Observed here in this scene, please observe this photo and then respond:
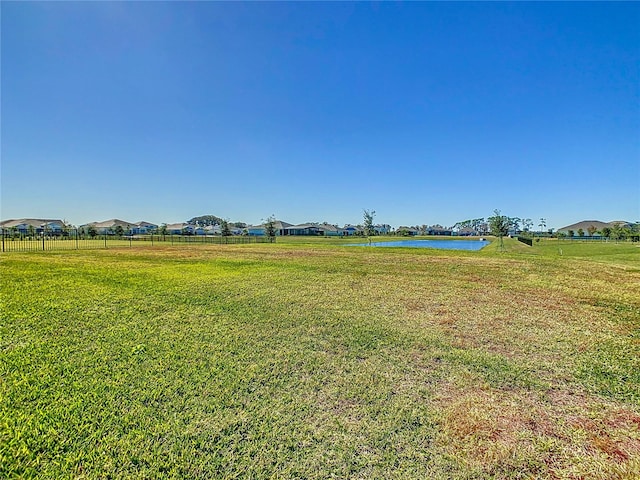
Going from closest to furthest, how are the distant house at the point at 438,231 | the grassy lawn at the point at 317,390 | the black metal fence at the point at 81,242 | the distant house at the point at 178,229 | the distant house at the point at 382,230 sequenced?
1. the grassy lawn at the point at 317,390
2. the black metal fence at the point at 81,242
3. the distant house at the point at 178,229
4. the distant house at the point at 382,230
5. the distant house at the point at 438,231

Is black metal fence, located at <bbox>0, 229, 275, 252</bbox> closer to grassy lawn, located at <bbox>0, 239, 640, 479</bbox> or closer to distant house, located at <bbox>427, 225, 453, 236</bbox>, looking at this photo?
grassy lawn, located at <bbox>0, 239, 640, 479</bbox>

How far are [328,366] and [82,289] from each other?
717 cm

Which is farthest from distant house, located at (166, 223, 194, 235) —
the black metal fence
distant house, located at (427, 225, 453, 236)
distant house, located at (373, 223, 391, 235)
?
distant house, located at (427, 225, 453, 236)

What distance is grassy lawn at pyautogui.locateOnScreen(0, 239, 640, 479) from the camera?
214cm

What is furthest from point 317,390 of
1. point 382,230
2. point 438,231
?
point 438,231

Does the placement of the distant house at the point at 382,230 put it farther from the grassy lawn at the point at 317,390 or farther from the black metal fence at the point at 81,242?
the grassy lawn at the point at 317,390

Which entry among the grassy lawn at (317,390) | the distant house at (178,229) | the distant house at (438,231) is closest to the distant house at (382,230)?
the distant house at (438,231)

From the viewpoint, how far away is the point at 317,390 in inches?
121

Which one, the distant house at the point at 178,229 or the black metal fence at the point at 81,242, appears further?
the distant house at the point at 178,229

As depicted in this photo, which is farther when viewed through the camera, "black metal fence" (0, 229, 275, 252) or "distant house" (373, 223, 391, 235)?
"distant house" (373, 223, 391, 235)

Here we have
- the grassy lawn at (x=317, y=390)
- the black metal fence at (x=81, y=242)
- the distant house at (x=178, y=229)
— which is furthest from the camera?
the distant house at (x=178, y=229)

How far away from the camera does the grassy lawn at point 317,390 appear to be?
2.14 m


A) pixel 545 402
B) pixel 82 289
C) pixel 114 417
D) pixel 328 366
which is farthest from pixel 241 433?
pixel 82 289

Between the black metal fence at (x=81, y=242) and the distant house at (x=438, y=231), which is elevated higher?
the distant house at (x=438, y=231)
